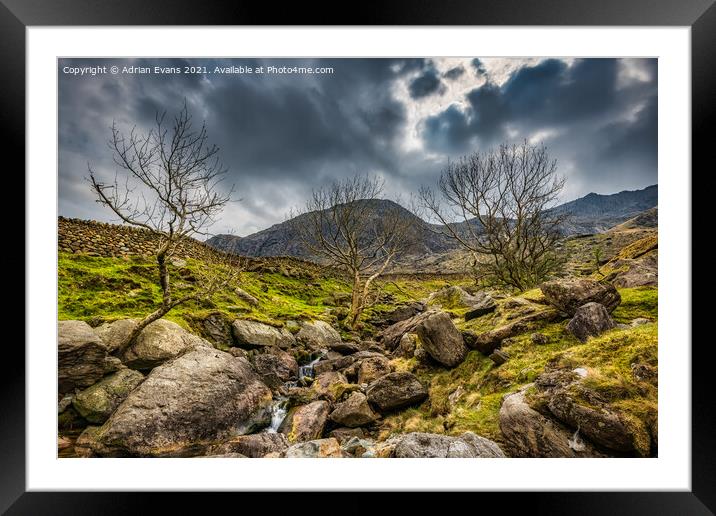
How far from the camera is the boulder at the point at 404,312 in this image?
7.15 m

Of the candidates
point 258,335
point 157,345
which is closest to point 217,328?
point 258,335

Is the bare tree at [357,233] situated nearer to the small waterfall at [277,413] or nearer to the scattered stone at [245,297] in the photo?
the scattered stone at [245,297]

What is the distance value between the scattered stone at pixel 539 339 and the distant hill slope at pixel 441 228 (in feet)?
8.69

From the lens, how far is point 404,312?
7.29m

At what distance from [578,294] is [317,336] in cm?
565

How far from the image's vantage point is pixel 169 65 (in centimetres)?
388

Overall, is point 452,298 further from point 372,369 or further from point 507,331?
point 372,369

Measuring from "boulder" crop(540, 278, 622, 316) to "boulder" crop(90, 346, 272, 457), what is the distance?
5.90m
